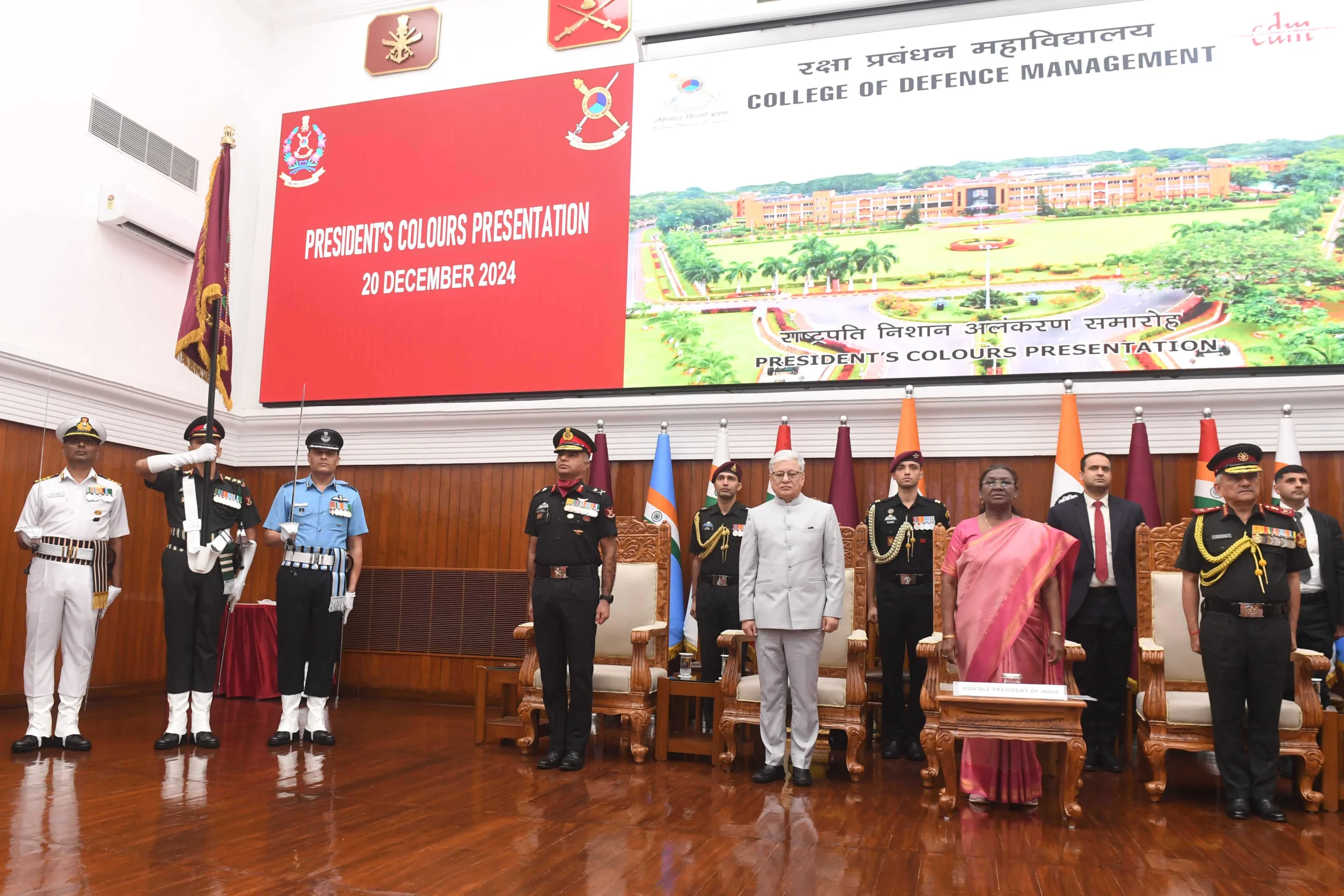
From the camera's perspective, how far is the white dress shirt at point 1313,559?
4.49 metres

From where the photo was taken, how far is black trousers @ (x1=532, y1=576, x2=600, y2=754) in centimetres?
442

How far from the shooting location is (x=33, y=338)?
19.0 feet

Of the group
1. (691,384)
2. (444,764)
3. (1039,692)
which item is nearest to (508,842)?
(444,764)

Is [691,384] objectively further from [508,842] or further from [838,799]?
[508,842]

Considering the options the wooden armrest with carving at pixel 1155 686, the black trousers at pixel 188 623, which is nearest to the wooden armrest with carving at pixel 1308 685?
the wooden armrest with carving at pixel 1155 686

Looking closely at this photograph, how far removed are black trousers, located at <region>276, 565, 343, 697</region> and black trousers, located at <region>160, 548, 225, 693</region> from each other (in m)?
0.31

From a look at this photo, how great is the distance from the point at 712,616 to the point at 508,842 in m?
2.37

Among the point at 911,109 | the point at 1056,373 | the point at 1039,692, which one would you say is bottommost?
the point at 1039,692

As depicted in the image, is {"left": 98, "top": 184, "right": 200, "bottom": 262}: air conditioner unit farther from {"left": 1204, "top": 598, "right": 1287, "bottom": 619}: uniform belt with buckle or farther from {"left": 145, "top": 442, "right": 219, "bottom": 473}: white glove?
{"left": 1204, "top": 598, "right": 1287, "bottom": 619}: uniform belt with buckle

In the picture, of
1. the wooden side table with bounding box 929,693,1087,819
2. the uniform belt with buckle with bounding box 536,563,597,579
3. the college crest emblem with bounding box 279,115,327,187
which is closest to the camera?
the wooden side table with bounding box 929,693,1087,819

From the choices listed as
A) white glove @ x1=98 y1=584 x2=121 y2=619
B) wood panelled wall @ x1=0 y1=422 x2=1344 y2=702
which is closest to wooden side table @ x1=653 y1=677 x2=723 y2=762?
wood panelled wall @ x1=0 y1=422 x2=1344 y2=702

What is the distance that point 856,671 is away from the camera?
443 centimetres

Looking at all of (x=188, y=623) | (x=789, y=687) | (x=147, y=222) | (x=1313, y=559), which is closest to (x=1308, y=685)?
(x=1313, y=559)

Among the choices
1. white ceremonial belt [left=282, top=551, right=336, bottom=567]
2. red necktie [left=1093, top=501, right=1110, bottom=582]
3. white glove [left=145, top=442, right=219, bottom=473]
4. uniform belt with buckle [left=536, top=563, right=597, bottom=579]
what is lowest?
uniform belt with buckle [left=536, top=563, right=597, bottom=579]
